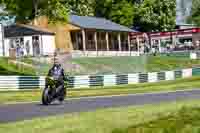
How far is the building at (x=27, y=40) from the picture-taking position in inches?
2372

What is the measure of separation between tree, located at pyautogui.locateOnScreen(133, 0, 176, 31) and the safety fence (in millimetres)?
43456

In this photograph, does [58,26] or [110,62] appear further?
[58,26]

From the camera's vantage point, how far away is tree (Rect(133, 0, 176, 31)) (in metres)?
92.6

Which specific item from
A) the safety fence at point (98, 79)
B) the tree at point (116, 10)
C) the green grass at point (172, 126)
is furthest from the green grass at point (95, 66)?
the tree at point (116, 10)

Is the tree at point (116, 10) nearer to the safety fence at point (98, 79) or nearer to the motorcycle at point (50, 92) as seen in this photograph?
the safety fence at point (98, 79)

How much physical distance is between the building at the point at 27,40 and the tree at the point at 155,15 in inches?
1256

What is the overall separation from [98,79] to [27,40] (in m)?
24.1

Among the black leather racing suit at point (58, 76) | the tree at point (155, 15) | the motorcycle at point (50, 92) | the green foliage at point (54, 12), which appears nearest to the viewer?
the motorcycle at point (50, 92)

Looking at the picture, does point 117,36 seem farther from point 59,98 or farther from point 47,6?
point 59,98

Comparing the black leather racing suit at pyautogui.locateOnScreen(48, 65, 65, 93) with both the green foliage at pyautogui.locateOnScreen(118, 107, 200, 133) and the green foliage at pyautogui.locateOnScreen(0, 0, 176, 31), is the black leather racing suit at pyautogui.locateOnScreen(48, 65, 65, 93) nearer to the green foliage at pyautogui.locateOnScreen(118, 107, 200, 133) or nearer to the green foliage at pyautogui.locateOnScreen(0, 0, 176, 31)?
the green foliage at pyautogui.locateOnScreen(118, 107, 200, 133)

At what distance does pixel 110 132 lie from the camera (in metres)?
10.8

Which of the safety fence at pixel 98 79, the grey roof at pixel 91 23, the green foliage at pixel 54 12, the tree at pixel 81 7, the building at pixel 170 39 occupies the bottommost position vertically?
the safety fence at pixel 98 79

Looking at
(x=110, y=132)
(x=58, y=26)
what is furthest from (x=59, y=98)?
(x=58, y=26)

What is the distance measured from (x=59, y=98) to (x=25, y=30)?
135ft
